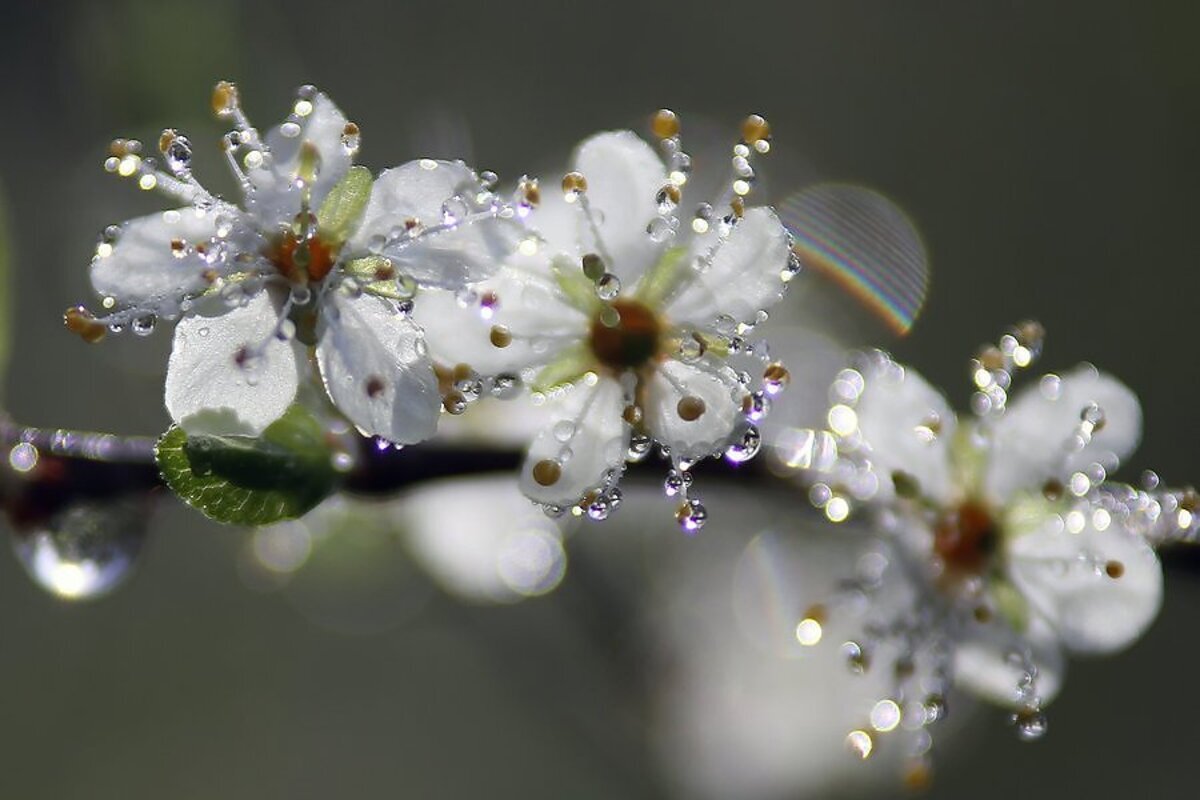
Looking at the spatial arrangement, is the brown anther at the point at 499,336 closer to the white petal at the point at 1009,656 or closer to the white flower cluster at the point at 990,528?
the white flower cluster at the point at 990,528

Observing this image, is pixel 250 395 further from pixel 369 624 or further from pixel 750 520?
pixel 369 624

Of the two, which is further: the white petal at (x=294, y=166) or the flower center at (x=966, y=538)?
the flower center at (x=966, y=538)

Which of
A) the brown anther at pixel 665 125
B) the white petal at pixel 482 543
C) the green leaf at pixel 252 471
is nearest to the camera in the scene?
the green leaf at pixel 252 471

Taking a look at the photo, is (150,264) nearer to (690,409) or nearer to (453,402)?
(453,402)

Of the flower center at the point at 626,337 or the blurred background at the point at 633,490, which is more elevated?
Answer: the flower center at the point at 626,337

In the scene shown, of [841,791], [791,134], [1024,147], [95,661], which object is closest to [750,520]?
[841,791]

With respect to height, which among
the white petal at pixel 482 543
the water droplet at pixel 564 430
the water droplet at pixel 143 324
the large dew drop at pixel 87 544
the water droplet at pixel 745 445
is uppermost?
the water droplet at pixel 143 324

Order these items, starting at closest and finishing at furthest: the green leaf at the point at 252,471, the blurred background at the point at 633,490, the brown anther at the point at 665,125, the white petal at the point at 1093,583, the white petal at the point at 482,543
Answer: the green leaf at the point at 252,471 → the brown anther at the point at 665,125 → the white petal at the point at 1093,583 → the white petal at the point at 482,543 → the blurred background at the point at 633,490

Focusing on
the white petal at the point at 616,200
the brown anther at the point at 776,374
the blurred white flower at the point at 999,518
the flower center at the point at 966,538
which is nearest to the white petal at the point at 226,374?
the white petal at the point at 616,200

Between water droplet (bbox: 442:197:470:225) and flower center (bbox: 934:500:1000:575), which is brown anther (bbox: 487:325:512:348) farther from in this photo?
flower center (bbox: 934:500:1000:575)

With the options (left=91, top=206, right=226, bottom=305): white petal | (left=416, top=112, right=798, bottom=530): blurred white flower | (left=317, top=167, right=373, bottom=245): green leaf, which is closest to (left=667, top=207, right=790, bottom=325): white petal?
(left=416, top=112, right=798, bottom=530): blurred white flower
